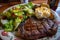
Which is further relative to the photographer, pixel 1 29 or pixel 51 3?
pixel 51 3

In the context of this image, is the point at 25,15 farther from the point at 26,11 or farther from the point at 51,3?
the point at 51,3

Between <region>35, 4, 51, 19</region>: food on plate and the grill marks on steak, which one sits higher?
<region>35, 4, 51, 19</region>: food on plate

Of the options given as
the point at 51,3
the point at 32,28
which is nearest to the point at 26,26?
the point at 32,28

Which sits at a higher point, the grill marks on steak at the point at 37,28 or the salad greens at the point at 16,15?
the salad greens at the point at 16,15

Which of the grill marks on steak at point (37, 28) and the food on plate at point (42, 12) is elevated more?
the food on plate at point (42, 12)

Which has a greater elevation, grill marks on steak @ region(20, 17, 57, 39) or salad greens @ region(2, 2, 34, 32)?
salad greens @ region(2, 2, 34, 32)
